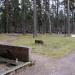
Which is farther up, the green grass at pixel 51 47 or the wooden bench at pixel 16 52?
the wooden bench at pixel 16 52

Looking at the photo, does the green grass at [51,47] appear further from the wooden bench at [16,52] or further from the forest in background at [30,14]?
the forest in background at [30,14]

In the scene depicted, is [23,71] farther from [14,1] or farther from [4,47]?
[14,1]

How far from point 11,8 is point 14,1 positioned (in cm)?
176

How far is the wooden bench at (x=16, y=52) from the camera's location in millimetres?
8453

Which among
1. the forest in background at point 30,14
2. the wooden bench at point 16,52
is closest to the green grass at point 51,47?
the wooden bench at point 16,52

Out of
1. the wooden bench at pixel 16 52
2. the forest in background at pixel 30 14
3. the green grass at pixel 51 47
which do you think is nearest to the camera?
the wooden bench at pixel 16 52

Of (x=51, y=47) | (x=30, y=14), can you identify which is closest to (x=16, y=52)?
(x=51, y=47)

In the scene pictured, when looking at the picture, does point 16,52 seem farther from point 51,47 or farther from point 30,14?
point 30,14

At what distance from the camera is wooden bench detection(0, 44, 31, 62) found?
845cm

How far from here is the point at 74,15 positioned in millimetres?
52656

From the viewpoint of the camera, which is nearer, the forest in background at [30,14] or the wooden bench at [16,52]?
the wooden bench at [16,52]

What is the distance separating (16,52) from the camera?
28.8 ft

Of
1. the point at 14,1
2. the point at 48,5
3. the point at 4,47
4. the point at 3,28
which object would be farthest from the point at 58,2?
the point at 4,47

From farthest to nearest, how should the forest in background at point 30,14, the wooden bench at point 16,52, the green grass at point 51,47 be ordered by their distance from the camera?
the forest in background at point 30,14, the green grass at point 51,47, the wooden bench at point 16,52
